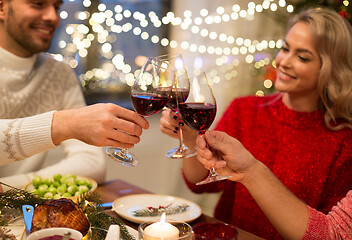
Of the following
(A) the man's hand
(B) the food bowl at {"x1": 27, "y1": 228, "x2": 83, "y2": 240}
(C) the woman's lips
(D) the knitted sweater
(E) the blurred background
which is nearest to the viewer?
(B) the food bowl at {"x1": 27, "y1": 228, "x2": 83, "y2": 240}

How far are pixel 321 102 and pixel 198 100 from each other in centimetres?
92

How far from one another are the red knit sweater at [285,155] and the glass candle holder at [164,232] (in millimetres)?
896

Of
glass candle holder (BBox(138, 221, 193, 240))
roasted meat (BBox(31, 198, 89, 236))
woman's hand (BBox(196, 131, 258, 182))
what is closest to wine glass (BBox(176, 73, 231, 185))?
woman's hand (BBox(196, 131, 258, 182))

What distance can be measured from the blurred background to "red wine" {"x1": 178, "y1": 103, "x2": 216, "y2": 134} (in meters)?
1.80

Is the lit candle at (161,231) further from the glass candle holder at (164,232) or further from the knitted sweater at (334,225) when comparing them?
the knitted sweater at (334,225)

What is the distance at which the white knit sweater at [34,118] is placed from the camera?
127 cm

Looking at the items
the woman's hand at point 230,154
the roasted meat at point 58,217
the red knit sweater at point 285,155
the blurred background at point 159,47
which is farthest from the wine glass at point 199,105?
the blurred background at point 159,47

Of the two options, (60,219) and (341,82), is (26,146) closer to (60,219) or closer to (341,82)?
(60,219)

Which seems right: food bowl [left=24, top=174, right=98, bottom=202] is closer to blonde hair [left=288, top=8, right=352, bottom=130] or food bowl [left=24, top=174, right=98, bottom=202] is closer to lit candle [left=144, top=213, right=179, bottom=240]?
lit candle [left=144, top=213, right=179, bottom=240]

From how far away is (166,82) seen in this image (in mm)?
1189

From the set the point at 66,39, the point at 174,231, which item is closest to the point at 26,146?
the point at 174,231

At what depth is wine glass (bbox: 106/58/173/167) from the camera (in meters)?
1.16

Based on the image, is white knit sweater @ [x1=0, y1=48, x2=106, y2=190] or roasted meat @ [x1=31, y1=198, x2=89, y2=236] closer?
roasted meat @ [x1=31, y1=198, x2=89, y2=236]

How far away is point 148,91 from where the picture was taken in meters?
1.16
